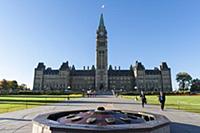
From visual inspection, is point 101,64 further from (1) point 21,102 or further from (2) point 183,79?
(1) point 21,102

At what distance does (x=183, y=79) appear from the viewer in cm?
14100

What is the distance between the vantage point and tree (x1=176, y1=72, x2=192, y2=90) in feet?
460

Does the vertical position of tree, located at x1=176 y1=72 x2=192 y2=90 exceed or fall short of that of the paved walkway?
it exceeds it

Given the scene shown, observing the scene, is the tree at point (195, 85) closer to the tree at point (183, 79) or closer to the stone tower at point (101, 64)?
the tree at point (183, 79)

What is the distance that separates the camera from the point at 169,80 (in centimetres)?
15275

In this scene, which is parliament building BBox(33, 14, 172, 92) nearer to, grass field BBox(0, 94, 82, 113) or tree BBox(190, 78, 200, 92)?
tree BBox(190, 78, 200, 92)

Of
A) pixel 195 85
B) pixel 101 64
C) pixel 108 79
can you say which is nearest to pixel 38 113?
pixel 101 64

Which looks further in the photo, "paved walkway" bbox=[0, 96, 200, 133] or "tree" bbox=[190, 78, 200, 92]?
"tree" bbox=[190, 78, 200, 92]

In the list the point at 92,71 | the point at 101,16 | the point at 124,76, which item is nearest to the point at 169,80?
the point at 124,76

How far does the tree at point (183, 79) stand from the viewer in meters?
140

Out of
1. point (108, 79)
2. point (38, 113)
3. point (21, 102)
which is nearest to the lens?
point (38, 113)

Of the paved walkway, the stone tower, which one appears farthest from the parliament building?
the paved walkway

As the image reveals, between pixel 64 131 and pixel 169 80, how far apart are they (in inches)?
6143

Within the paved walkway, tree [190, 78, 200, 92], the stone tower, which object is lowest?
the paved walkway
